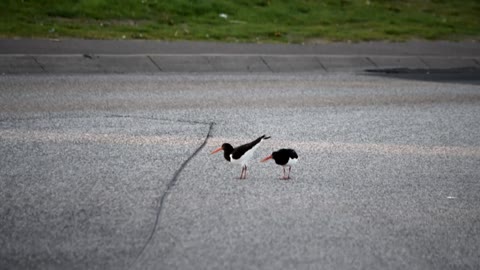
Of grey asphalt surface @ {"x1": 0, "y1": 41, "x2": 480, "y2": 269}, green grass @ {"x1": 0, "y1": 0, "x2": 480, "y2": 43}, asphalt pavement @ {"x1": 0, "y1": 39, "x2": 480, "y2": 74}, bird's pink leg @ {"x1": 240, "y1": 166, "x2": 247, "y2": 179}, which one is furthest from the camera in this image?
green grass @ {"x1": 0, "y1": 0, "x2": 480, "y2": 43}

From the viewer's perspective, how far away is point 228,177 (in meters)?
7.23

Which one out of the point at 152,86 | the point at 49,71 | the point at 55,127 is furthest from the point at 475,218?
the point at 49,71

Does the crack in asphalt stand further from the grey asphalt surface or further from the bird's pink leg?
the bird's pink leg

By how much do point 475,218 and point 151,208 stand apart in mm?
2585

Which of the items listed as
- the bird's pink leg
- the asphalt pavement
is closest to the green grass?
the asphalt pavement

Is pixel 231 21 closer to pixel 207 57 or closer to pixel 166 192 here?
pixel 207 57

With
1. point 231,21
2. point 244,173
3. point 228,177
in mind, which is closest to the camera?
point 228,177

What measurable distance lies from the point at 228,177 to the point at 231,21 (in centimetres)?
1201

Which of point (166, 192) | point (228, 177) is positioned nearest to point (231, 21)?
point (228, 177)

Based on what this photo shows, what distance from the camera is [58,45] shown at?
14.1 metres

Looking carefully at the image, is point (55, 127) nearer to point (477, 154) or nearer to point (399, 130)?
point (399, 130)

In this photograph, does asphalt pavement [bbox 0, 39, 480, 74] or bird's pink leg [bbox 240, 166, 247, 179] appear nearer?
bird's pink leg [bbox 240, 166, 247, 179]

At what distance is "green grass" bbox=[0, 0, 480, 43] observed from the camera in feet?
54.1

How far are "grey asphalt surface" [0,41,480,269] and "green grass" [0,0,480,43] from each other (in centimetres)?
435
